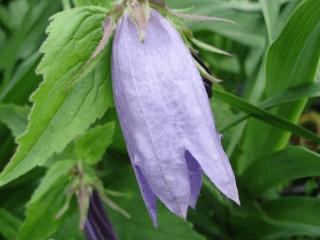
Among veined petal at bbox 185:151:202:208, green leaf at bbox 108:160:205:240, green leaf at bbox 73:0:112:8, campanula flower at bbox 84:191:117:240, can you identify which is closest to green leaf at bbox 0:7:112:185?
green leaf at bbox 73:0:112:8

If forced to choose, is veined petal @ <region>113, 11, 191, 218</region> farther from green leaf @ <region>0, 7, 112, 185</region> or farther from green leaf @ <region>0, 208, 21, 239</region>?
green leaf @ <region>0, 208, 21, 239</region>

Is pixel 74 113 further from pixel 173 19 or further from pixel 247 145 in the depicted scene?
pixel 247 145

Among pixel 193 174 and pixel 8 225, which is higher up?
pixel 193 174

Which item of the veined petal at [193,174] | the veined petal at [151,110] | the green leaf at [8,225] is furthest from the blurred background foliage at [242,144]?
the veined petal at [193,174]

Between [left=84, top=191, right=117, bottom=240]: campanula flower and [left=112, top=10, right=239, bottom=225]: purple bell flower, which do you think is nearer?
[left=112, top=10, right=239, bottom=225]: purple bell flower

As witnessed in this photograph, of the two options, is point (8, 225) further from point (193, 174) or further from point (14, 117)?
point (193, 174)

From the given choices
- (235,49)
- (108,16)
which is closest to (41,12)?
(235,49)

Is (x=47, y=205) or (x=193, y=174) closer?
(x=193, y=174)

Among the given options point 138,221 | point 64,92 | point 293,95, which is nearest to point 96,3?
point 64,92
